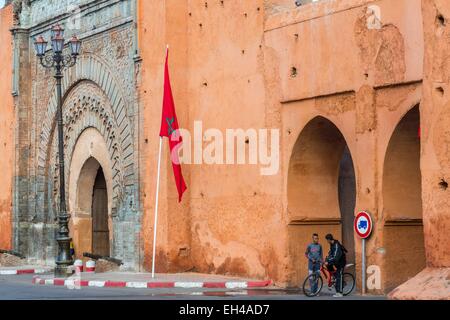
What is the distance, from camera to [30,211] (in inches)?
1193

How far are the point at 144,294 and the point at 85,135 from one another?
890cm

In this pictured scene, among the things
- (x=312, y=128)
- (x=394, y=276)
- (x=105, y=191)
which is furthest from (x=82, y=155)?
(x=394, y=276)

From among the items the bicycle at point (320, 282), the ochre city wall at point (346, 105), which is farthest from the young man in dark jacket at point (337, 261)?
the ochre city wall at point (346, 105)

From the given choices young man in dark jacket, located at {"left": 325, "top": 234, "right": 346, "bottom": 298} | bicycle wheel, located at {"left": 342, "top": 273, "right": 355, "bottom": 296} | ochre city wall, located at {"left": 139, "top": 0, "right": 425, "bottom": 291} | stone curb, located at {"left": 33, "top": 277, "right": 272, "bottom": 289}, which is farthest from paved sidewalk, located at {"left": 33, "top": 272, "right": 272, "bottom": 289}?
young man in dark jacket, located at {"left": 325, "top": 234, "right": 346, "bottom": 298}

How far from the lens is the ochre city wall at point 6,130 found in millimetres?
31072

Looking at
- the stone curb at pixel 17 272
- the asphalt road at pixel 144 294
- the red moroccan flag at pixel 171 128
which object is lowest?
the asphalt road at pixel 144 294

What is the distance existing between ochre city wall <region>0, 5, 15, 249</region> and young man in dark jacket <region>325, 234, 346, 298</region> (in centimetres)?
1366

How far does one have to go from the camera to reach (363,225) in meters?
19.1

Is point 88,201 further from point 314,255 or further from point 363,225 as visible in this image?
point 363,225

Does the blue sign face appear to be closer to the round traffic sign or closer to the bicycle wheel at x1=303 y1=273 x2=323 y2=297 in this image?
the round traffic sign

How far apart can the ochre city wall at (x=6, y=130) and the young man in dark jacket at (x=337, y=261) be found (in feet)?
→ 44.8

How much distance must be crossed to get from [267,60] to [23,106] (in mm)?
10430

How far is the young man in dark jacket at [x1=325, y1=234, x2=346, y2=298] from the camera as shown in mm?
18906

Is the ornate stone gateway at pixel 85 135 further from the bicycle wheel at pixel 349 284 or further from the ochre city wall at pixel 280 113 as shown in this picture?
the bicycle wheel at pixel 349 284
